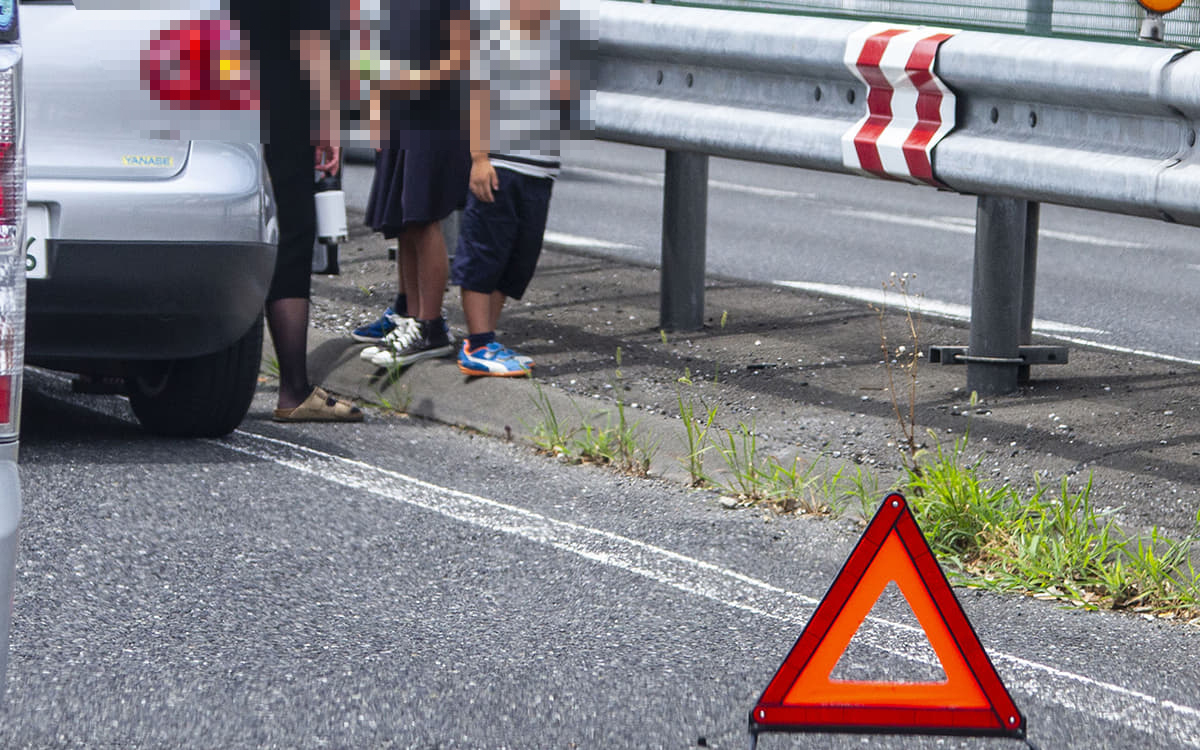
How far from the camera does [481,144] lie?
6609 mm

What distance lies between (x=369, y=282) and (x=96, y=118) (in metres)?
3.36

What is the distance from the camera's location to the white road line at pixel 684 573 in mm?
3703

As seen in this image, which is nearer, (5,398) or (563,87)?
(5,398)

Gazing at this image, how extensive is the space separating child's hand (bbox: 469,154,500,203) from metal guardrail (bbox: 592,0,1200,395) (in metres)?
0.46

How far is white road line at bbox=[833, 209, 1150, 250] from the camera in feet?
38.5

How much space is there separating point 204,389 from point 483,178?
4.62 feet

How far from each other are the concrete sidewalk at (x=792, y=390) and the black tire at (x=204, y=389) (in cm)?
86

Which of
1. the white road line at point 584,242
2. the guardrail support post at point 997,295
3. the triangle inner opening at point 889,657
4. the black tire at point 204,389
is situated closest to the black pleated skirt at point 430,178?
the black tire at point 204,389

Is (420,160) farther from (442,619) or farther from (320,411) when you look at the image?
(442,619)

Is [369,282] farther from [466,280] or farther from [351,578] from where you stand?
[351,578]

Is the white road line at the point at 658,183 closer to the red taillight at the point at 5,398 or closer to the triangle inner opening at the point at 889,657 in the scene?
the triangle inner opening at the point at 889,657

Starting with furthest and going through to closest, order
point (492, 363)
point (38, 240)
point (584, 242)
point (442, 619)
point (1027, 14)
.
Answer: point (584, 242)
point (492, 363)
point (1027, 14)
point (38, 240)
point (442, 619)

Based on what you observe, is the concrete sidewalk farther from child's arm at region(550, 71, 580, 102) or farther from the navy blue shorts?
child's arm at region(550, 71, 580, 102)

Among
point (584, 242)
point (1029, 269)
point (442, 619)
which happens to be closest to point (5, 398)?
point (442, 619)
